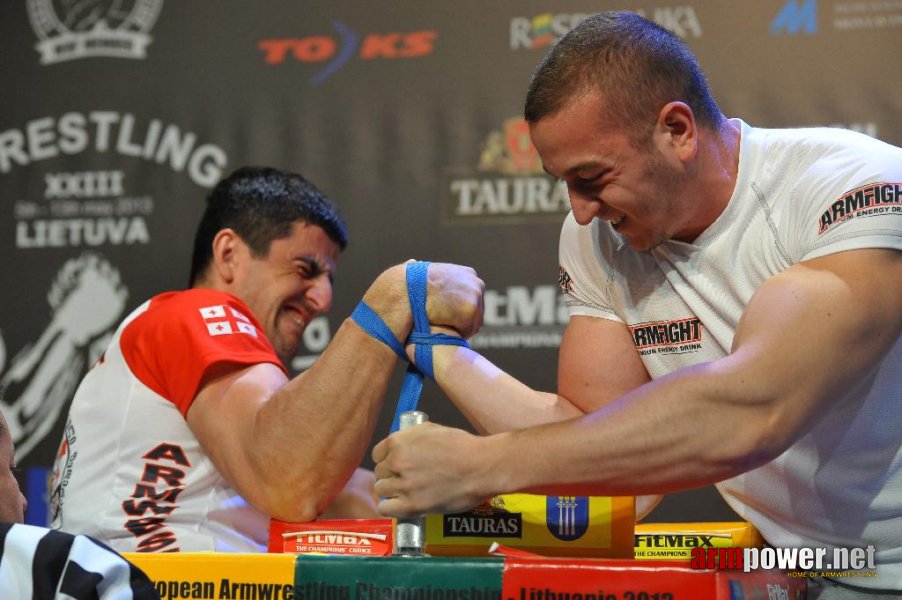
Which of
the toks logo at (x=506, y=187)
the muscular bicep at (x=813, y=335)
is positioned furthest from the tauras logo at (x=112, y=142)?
the muscular bicep at (x=813, y=335)

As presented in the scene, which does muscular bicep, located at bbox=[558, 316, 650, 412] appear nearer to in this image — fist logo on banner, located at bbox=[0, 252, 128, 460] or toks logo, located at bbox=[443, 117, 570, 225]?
toks logo, located at bbox=[443, 117, 570, 225]

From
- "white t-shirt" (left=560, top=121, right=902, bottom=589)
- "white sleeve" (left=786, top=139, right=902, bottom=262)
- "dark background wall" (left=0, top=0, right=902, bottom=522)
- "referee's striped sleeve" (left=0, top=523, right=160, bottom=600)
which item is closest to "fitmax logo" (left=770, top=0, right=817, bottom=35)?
"dark background wall" (left=0, top=0, right=902, bottom=522)

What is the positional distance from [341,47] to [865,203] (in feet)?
5.72

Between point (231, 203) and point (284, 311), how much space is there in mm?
276

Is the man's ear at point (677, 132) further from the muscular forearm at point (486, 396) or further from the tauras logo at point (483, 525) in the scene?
the tauras logo at point (483, 525)

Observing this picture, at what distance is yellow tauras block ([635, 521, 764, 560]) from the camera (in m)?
1.53

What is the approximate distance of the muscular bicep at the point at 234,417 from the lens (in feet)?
5.34

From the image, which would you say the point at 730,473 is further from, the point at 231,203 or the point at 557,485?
the point at 231,203

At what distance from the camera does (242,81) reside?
2693mm

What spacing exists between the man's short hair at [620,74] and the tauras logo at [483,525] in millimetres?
515

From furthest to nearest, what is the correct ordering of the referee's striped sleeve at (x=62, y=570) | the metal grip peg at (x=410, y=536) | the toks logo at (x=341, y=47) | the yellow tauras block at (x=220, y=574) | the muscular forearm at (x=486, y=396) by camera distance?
the toks logo at (x=341, y=47)
the muscular forearm at (x=486, y=396)
the metal grip peg at (x=410, y=536)
the yellow tauras block at (x=220, y=574)
the referee's striped sleeve at (x=62, y=570)

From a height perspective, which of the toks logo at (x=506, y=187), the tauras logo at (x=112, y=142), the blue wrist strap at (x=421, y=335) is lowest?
the blue wrist strap at (x=421, y=335)

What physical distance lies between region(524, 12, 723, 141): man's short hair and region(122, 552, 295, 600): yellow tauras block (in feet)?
2.18

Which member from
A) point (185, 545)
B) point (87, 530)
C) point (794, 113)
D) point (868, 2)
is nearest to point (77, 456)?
point (87, 530)
